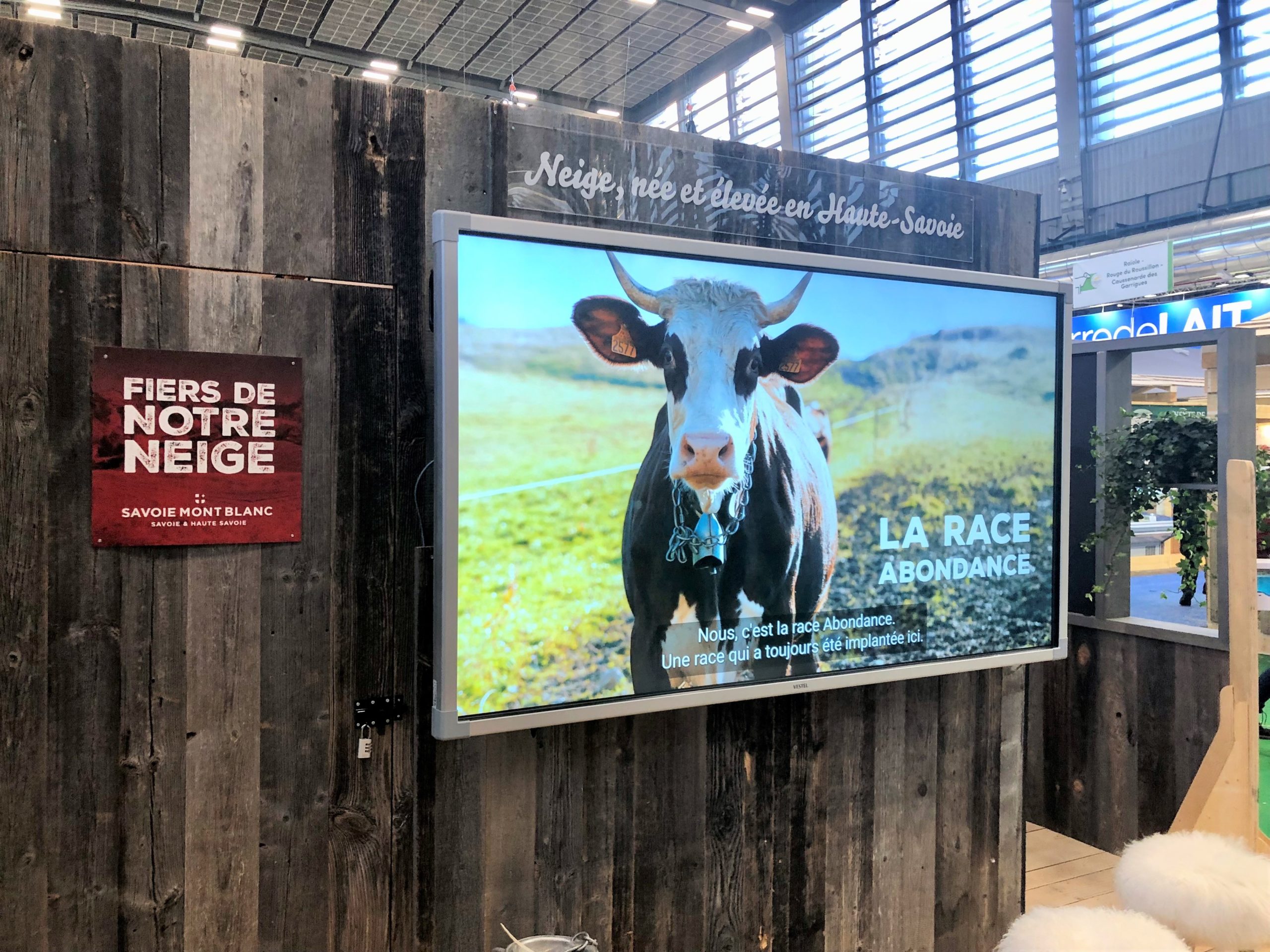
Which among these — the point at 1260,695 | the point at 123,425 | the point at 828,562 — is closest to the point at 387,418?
the point at 123,425

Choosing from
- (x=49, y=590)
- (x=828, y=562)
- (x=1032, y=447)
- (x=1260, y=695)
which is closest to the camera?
(x=49, y=590)

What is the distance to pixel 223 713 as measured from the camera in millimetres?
1988

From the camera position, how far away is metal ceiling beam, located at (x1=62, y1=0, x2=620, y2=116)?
23.6 feet

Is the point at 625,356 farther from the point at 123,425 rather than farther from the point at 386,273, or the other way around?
the point at 123,425

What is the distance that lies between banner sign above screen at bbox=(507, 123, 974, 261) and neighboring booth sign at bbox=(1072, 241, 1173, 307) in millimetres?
5394

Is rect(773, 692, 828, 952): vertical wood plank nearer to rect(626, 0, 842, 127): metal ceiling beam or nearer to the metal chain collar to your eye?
the metal chain collar

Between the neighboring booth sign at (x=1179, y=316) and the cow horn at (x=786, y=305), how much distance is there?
5179mm

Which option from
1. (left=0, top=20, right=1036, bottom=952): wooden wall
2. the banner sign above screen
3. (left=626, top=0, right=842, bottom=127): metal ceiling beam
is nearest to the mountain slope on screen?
the banner sign above screen

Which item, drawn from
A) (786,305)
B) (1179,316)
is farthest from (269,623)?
(1179,316)

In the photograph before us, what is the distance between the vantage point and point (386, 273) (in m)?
2.10

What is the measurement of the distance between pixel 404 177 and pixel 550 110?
41 centimetres

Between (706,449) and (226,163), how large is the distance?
1244 millimetres

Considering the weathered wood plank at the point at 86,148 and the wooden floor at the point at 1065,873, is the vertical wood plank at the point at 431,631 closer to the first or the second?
the weathered wood plank at the point at 86,148

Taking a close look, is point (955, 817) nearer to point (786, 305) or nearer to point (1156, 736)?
point (1156, 736)
